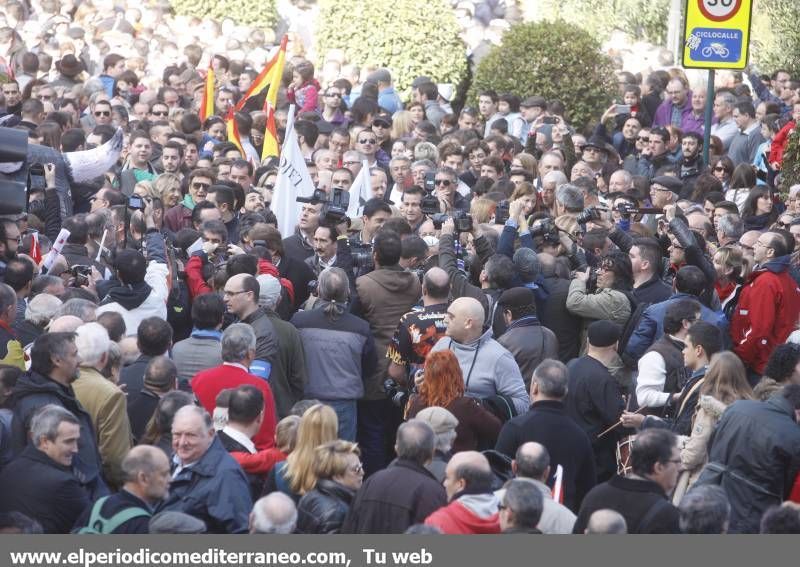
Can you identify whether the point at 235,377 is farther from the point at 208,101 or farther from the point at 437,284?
the point at 208,101

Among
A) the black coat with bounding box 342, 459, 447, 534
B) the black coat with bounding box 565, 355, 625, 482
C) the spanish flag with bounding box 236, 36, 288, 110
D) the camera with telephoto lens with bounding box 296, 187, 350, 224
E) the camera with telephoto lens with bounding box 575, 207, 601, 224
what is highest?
the spanish flag with bounding box 236, 36, 288, 110

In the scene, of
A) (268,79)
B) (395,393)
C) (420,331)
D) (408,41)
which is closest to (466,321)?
(420,331)

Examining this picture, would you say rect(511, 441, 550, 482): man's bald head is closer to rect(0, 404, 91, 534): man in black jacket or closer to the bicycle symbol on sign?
rect(0, 404, 91, 534): man in black jacket

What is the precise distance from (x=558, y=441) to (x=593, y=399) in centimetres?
110

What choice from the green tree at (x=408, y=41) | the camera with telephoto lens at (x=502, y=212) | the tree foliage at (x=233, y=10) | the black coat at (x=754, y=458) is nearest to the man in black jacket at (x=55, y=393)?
the black coat at (x=754, y=458)

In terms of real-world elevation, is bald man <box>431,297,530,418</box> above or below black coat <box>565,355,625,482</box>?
above

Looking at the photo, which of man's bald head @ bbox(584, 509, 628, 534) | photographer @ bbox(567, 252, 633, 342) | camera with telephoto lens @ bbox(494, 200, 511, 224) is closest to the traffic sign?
camera with telephoto lens @ bbox(494, 200, 511, 224)

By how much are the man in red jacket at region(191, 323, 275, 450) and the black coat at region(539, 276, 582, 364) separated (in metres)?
2.64

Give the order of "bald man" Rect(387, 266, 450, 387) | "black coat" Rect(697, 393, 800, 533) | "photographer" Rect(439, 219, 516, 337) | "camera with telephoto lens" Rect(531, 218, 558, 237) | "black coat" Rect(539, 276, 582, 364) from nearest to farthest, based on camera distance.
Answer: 1. "black coat" Rect(697, 393, 800, 533)
2. "bald man" Rect(387, 266, 450, 387)
3. "photographer" Rect(439, 219, 516, 337)
4. "black coat" Rect(539, 276, 582, 364)
5. "camera with telephoto lens" Rect(531, 218, 558, 237)

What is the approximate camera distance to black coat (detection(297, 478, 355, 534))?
7316mm

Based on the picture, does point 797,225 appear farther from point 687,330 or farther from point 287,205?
point 287,205

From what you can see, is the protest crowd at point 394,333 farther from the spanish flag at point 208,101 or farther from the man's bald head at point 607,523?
the spanish flag at point 208,101

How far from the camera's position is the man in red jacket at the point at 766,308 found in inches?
432

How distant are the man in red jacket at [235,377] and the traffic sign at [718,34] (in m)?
7.26
